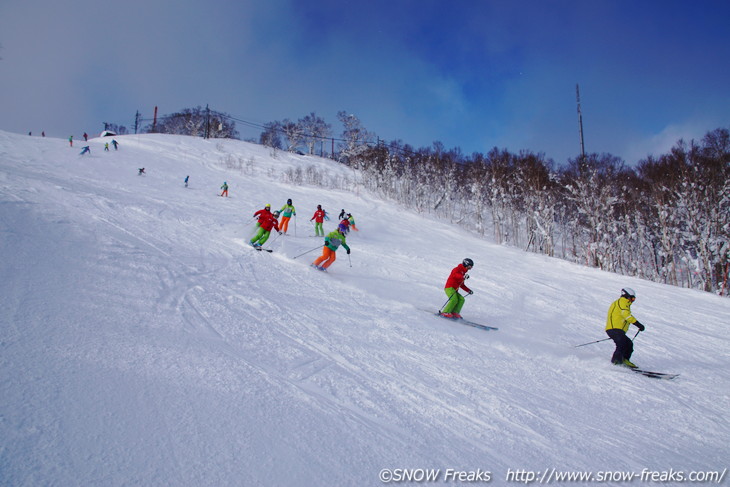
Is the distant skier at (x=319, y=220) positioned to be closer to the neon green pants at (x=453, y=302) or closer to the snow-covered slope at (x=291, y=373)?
the snow-covered slope at (x=291, y=373)

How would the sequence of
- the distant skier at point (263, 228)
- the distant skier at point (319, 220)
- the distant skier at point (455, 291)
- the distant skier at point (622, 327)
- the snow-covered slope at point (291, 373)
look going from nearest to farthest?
the snow-covered slope at point (291, 373), the distant skier at point (622, 327), the distant skier at point (455, 291), the distant skier at point (263, 228), the distant skier at point (319, 220)

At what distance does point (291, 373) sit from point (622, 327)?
6.07m

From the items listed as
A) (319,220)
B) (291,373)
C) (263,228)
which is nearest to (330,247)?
(263,228)

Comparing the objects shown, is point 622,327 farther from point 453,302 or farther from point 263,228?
point 263,228

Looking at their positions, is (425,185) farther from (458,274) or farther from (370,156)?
(458,274)

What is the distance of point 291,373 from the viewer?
4.02 m

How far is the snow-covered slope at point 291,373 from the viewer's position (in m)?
2.51

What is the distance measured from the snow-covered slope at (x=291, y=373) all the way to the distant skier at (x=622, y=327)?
1.15 feet

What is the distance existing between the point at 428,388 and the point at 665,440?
2717mm

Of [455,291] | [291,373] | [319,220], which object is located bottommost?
[291,373]

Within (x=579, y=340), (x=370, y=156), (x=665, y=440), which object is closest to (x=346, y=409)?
(x=665, y=440)

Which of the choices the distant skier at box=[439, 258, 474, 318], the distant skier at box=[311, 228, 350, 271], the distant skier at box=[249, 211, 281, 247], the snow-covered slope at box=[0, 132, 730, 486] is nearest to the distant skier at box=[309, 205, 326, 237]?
the distant skier at box=[249, 211, 281, 247]

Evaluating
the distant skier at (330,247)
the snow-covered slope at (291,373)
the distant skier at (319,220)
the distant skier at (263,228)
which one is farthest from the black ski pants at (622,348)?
the distant skier at (319,220)

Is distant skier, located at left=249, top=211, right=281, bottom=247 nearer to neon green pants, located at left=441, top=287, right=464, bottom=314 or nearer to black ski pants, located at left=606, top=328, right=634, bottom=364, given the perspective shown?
neon green pants, located at left=441, top=287, right=464, bottom=314
